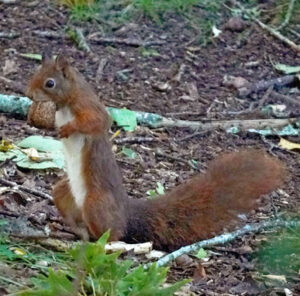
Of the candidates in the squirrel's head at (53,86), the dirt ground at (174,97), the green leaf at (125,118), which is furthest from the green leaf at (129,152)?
the squirrel's head at (53,86)

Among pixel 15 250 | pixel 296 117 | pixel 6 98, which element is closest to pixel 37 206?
pixel 15 250

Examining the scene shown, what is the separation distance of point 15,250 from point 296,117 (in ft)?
8.82

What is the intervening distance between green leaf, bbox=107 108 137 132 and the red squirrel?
54.1 inches

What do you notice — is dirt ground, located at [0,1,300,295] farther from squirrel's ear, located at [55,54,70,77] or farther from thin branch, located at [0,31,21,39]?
squirrel's ear, located at [55,54,70,77]

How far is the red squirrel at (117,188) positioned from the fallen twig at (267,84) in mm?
2294

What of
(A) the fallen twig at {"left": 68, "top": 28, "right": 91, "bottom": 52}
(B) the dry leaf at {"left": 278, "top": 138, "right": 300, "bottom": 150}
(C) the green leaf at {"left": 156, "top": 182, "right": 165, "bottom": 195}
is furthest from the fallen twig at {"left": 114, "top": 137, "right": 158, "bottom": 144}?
(A) the fallen twig at {"left": 68, "top": 28, "right": 91, "bottom": 52}

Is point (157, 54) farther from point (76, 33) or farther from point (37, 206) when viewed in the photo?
point (37, 206)

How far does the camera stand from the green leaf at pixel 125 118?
5293 mm

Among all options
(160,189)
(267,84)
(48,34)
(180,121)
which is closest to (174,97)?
(180,121)

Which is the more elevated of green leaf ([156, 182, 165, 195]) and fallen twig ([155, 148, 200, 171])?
green leaf ([156, 182, 165, 195])

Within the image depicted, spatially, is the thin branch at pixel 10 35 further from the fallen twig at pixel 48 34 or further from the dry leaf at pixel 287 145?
Answer: the dry leaf at pixel 287 145

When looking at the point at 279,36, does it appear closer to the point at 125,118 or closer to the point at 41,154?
the point at 125,118

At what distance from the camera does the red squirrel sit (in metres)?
3.73

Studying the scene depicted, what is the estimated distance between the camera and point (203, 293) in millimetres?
3484
